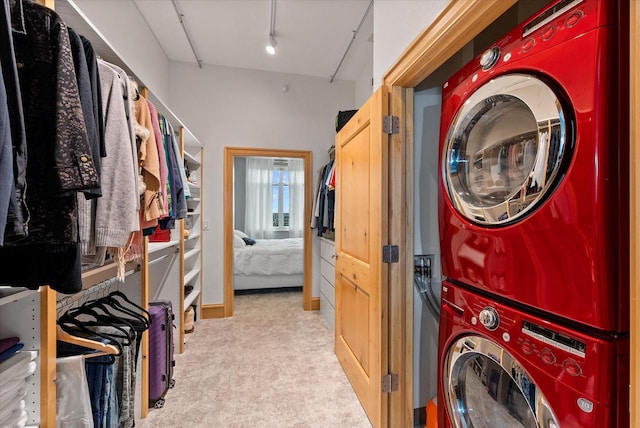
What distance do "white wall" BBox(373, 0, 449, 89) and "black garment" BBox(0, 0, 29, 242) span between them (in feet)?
4.39

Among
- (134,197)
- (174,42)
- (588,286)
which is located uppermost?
(174,42)

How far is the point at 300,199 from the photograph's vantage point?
21.8 ft

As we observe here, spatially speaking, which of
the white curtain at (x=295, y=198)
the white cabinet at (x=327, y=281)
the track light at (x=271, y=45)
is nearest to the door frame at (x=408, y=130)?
the white cabinet at (x=327, y=281)

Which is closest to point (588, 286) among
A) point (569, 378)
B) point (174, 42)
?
point (569, 378)

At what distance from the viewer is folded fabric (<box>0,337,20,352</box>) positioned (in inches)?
35.0

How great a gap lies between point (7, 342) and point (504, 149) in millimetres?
1738

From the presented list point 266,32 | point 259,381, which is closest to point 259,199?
point 266,32

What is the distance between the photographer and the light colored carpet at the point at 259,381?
1.74 metres

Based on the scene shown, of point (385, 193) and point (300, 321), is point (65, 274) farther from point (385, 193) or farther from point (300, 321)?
point (300, 321)

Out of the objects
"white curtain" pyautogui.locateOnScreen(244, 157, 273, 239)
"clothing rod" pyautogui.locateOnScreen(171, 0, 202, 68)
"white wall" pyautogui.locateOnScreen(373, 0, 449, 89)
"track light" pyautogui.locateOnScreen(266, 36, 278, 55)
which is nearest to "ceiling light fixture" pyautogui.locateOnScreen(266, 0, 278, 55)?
"track light" pyautogui.locateOnScreen(266, 36, 278, 55)

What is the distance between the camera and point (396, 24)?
5.16 feet

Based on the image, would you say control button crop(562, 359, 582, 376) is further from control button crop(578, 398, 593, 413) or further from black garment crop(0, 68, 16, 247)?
black garment crop(0, 68, 16, 247)

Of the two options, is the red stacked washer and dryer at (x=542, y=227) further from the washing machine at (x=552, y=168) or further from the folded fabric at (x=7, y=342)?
the folded fabric at (x=7, y=342)

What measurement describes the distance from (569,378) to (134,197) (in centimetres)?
136
